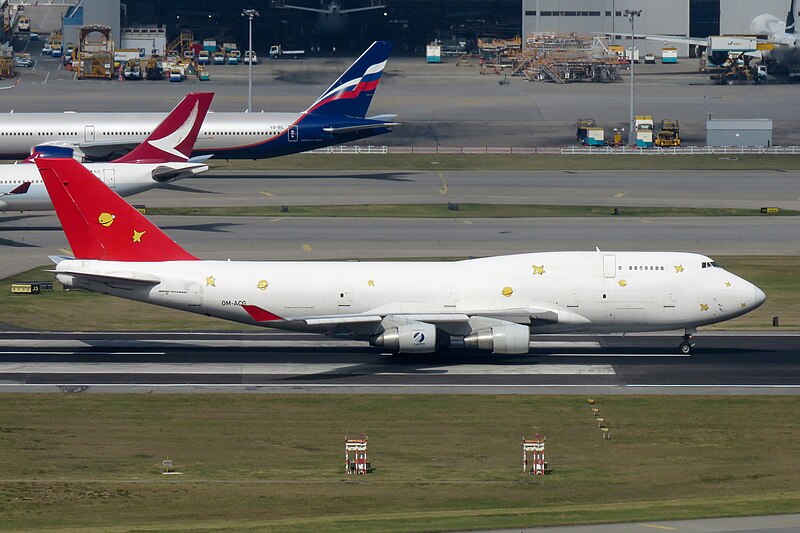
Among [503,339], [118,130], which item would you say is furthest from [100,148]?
[503,339]

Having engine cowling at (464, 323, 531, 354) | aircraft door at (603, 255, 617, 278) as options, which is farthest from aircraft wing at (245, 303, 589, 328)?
aircraft door at (603, 255, 617, 278)

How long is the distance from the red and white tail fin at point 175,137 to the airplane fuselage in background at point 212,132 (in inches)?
736

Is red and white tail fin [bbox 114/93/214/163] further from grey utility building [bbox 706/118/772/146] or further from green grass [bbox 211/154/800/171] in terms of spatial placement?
grey utility building [bbox 706/118/772/146]

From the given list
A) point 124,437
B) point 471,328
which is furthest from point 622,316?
point 124,437

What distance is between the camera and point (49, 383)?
47.9 m

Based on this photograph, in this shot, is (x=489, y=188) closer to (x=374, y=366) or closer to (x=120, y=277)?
(x=374, y=366)

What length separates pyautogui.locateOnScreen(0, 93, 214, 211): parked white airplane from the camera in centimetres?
7831

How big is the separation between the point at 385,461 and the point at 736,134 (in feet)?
303

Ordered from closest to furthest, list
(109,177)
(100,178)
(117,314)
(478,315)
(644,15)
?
(478,315), (117,314), (109,177), (100,178), (644,15)

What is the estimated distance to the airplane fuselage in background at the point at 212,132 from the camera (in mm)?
102125

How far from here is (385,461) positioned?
3909 cm

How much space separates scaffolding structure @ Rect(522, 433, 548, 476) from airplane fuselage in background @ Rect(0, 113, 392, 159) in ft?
224

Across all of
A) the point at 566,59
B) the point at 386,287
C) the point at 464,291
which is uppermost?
the point at 566,59

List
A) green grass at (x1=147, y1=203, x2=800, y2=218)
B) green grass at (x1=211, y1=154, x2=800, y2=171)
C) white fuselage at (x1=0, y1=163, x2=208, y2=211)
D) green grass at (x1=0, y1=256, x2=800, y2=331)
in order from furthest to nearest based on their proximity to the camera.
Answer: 1. green grass at (x1=211, y1=154, x2=800, y2=171)
2. green grass at (x1=147, y1=203, x2=800, y2=218)
3. white fuselage at (x1=0, y1=163, x2=208, y2=211)
4. green grass at (x1=0, y1=256, x2=800, y2=331)
